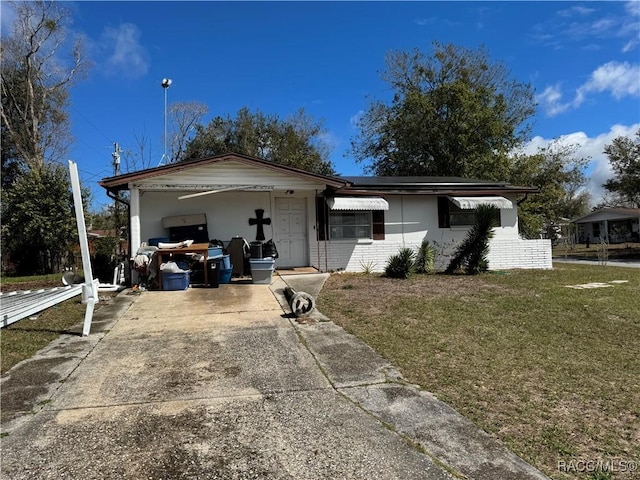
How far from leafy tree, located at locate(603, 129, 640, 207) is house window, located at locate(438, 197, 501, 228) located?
18.9 meters

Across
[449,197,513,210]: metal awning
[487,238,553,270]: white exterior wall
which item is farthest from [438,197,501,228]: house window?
[487,238,553,270]: white exterior wall

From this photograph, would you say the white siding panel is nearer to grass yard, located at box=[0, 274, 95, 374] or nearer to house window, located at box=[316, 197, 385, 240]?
house window, located at box=[316, 197, 385, 240]

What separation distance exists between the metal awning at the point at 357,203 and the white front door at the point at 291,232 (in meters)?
1.10

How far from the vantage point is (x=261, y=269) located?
388 inches

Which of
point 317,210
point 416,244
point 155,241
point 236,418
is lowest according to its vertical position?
point 236,418

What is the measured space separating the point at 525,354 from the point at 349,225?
870 centimetres

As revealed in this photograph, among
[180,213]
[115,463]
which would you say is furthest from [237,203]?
[115,463]

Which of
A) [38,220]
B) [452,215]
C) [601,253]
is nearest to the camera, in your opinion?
[452,215]

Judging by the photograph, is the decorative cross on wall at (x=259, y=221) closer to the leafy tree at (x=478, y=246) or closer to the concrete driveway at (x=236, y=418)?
the leafy tree at (x=478, y=246)

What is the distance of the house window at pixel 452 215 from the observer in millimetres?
13711

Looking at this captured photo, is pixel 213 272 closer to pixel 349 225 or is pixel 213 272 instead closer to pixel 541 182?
pixel 349 225

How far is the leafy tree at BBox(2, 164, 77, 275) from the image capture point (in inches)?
652

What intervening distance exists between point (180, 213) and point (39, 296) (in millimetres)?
4945

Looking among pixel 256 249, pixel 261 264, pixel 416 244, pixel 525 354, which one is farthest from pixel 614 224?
pixel 525 354
